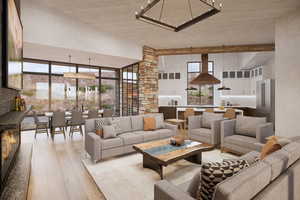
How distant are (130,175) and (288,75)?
4.30 metres

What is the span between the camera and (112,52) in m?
5.42

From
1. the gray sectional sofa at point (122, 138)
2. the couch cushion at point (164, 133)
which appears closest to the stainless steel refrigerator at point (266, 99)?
the gray sectional sofa at point (122, 138)

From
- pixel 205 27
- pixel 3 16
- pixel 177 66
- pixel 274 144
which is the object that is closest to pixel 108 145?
pixel 3 16

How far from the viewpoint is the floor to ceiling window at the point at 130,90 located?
6.87 metres

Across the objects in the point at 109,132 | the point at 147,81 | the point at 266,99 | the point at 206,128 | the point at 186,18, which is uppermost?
the point at 186,18

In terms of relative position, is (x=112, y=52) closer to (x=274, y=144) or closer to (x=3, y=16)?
(x=3, y=16)

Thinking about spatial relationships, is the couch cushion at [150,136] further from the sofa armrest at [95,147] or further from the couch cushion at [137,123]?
the sofa armrest at [95,147]

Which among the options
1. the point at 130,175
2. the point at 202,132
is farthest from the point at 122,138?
the point at 202,132

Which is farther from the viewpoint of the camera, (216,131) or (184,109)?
(184,109)

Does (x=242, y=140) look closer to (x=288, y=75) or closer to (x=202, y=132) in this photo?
(x=202, y=132)

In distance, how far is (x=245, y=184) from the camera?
1.02m

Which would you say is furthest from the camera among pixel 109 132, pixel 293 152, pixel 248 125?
pixel 248 125

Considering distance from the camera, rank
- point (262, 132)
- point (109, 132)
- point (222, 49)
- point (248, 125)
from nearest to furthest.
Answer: point (262, 132)
point (109, 132)
point (248, 125)
point (222, 49)

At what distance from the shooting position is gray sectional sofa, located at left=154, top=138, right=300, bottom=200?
0.99 m
